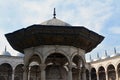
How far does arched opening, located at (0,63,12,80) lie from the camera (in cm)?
3783

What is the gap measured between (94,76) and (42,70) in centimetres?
3407

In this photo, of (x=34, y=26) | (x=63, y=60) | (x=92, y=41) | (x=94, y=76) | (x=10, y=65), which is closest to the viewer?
(x=34, y=26)

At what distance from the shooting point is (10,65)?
37.4 m

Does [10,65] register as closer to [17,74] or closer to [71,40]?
[17,74]

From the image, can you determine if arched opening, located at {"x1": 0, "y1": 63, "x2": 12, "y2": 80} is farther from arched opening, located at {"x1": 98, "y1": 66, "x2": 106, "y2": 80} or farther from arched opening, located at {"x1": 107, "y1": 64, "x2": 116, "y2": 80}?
arched opening, located at {"x1": 107, "y1": 64, "x2": 116, "y2": 80}

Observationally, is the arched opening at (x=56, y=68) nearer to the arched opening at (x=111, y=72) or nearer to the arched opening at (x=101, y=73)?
the arched opening at (x=111, y=72)

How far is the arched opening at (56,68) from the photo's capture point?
9.42 meters

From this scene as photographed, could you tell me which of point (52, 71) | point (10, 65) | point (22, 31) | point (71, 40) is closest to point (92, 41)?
point (71, 40)

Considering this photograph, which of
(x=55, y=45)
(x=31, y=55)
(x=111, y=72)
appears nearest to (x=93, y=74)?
(x=111, y=72)

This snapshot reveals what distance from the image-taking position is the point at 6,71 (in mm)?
38469

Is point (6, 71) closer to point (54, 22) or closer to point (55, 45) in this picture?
point (54, 22)

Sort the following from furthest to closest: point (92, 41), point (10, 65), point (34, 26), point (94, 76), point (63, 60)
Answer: point (94, 76) < point (10, 65) < point (63, 60) < point (92, 41) < point (34, 26)

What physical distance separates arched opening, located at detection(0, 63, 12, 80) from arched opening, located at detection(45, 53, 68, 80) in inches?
1134

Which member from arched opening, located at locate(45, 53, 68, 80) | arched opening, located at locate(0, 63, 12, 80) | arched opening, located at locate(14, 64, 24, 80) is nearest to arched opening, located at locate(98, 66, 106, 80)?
arched opening, located at locate(14, 64, 24, 80)
